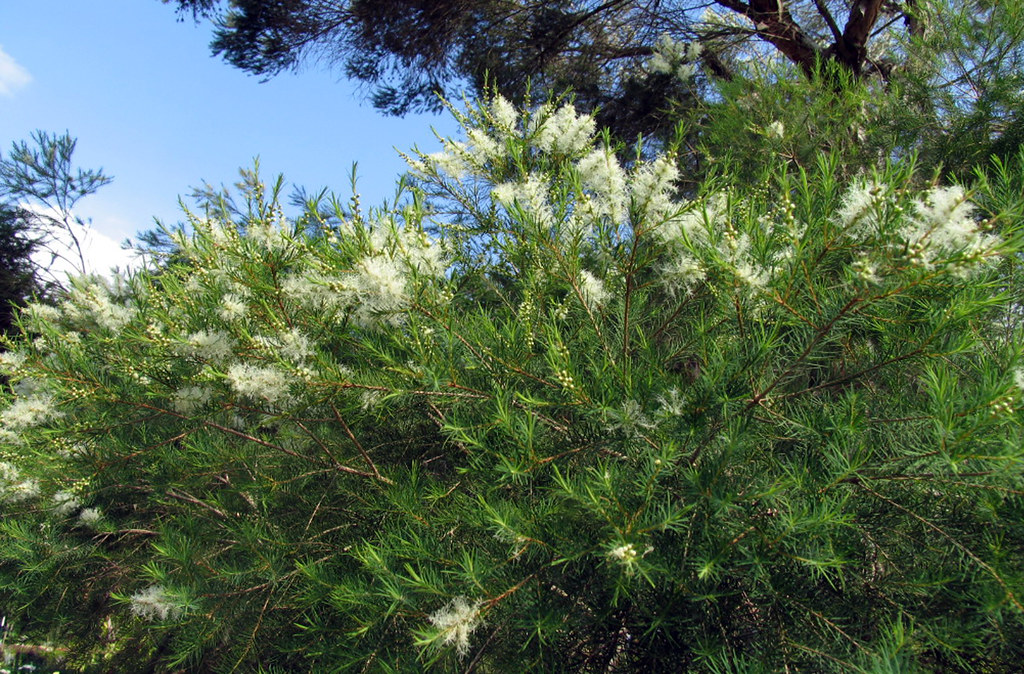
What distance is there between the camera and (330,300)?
7.11 ft

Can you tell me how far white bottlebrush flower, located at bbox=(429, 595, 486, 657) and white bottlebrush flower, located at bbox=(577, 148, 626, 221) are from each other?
1329 mm

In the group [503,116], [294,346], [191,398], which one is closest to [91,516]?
[191,398]

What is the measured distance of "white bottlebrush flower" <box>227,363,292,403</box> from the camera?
206cm

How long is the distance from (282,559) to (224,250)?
1.34 meters

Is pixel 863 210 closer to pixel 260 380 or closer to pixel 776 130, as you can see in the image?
pixel 260 380

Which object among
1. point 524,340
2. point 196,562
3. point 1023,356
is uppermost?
point 524,340

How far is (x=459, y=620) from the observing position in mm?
1819

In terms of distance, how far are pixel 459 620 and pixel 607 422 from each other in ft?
2.39

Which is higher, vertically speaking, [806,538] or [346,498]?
[346,498]

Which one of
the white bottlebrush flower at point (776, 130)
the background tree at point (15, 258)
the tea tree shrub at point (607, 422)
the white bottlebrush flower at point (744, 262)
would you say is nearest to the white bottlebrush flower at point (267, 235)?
the tea tree shrub at point (607, 422)

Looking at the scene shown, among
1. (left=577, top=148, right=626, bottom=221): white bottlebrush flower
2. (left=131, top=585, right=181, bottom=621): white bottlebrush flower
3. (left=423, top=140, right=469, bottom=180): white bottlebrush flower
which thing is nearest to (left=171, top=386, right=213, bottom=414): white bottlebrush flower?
(left=131, top=585, right=181, bottom=621): white bottlebrush flower

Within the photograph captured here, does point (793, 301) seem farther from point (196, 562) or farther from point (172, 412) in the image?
point (196, 562)

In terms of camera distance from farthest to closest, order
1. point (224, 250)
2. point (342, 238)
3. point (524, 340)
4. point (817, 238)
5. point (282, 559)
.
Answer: point (282, 559) < point (224, 250) < point (524, 340) < point (342, 238) < point (817, 238)

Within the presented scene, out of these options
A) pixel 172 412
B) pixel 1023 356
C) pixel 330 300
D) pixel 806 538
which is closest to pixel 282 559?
pixel 172 412
